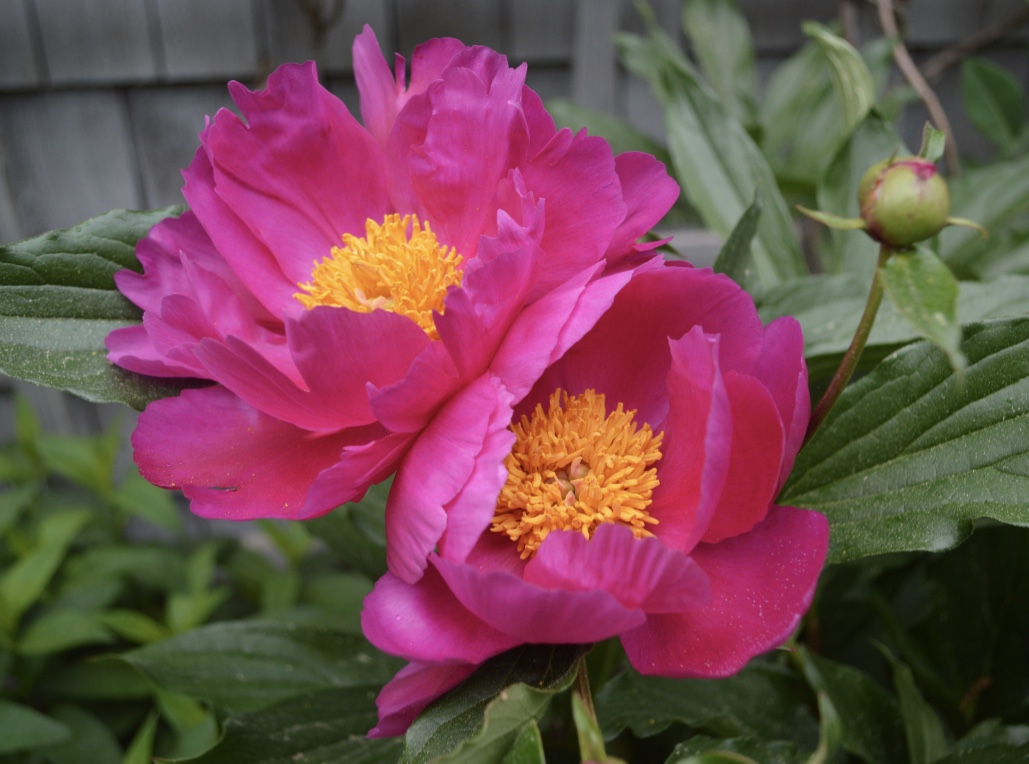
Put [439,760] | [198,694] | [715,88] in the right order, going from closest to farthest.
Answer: [439,760] < [198,694] < [715,88]

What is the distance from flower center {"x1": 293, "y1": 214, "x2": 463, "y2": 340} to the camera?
406 mm

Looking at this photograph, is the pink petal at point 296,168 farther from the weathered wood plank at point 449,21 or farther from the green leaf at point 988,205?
the weathered wood plank at point 449,21

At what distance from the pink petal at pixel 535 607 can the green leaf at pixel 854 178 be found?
0.50 meters

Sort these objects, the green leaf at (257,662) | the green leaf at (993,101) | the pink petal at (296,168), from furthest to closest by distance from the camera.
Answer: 1. the green leaf at (993,101)
2. the green leaf at (257,662)
3. the pink petal at (296,168)

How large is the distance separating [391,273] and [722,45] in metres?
1.05

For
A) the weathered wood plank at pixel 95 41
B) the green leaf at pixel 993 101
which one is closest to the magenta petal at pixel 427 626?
the green leaf at pixel 993 101

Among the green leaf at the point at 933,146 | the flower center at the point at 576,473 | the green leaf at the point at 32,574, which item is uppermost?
the green leaf at the point at 933,146

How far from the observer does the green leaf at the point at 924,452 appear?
38 cm

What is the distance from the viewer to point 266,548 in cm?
182

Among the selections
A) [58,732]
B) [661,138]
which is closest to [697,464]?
[58,732]

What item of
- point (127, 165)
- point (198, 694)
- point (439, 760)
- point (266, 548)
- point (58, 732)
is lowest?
point (266, 548)

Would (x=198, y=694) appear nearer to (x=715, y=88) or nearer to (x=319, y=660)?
(x=319, y=660)

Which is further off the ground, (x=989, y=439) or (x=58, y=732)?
(x=989, y=439)

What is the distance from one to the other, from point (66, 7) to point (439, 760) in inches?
59.9
